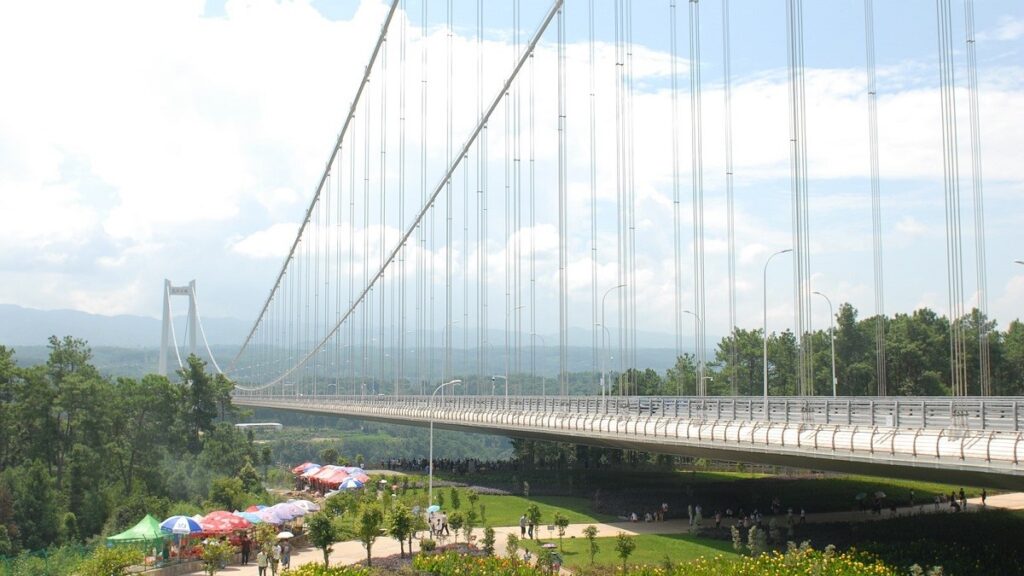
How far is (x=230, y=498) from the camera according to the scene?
51.6 metres

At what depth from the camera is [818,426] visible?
29016mm

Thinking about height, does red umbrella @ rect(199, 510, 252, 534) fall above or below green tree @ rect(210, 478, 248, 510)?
above

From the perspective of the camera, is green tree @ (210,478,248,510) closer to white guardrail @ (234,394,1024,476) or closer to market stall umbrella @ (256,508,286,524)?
market stall umbrella @ (256,508,286,524)

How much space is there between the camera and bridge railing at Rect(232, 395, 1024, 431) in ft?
79.8

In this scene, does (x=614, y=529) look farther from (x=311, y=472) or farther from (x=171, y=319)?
(x=171, y=319)

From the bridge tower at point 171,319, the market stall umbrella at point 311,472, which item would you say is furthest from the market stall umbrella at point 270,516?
the bridge tower at point 171,319

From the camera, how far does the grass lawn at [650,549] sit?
34.3 m

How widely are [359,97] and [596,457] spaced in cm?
4053

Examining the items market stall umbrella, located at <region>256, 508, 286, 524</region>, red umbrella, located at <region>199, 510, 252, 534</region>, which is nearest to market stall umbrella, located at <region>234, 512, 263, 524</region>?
market stall umbrella, located at <region>256, 508, 286, 524</region>

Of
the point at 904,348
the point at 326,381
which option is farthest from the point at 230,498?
the point at 326,381

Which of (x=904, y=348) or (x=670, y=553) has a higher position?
(x=904, y=348)

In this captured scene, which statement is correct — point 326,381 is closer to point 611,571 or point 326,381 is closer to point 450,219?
point 450,219

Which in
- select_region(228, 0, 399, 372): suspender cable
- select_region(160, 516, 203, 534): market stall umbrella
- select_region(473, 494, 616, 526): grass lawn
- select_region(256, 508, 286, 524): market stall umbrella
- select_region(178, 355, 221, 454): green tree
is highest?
select_region(228, 0, 399, 372): suspender cable

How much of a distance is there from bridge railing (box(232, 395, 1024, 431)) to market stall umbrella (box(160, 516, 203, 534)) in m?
16.6
